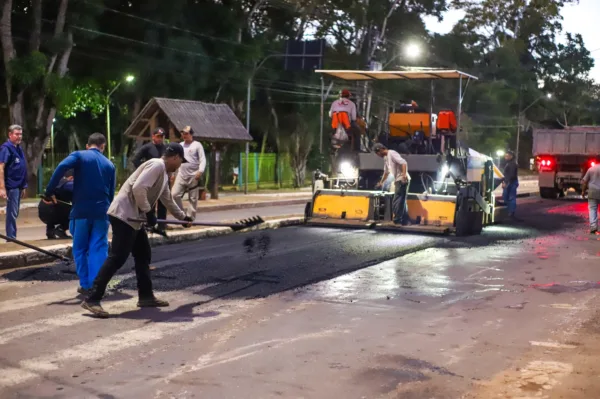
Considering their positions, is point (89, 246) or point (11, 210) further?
point (11, 210)

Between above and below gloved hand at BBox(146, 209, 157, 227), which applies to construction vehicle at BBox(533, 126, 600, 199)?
above

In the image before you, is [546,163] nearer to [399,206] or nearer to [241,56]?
[241,56]

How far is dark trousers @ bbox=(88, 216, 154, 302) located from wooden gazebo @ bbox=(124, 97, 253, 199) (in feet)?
51.1

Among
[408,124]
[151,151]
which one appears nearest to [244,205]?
[408,124]

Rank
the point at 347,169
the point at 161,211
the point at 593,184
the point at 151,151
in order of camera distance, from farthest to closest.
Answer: the point at 347,169, the point at 593,184, the point at 161,211, the point at 151,151

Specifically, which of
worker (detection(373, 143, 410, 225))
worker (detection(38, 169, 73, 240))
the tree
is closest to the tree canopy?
the tree

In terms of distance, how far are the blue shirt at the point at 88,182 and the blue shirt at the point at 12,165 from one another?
334cm

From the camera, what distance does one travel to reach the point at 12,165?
473 inches

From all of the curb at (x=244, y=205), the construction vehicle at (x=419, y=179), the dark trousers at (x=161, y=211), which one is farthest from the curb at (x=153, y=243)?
the curb at (x=244, y=205)

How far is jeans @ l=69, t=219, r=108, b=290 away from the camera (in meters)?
8.63

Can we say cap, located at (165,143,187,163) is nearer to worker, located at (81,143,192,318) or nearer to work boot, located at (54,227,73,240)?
worker, located at (81,143,192,318)

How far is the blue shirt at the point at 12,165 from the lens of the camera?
1186 centimetres

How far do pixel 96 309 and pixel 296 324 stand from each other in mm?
1785

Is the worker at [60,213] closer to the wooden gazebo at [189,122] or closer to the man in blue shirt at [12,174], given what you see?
the man in blue shirt at [12,174]
